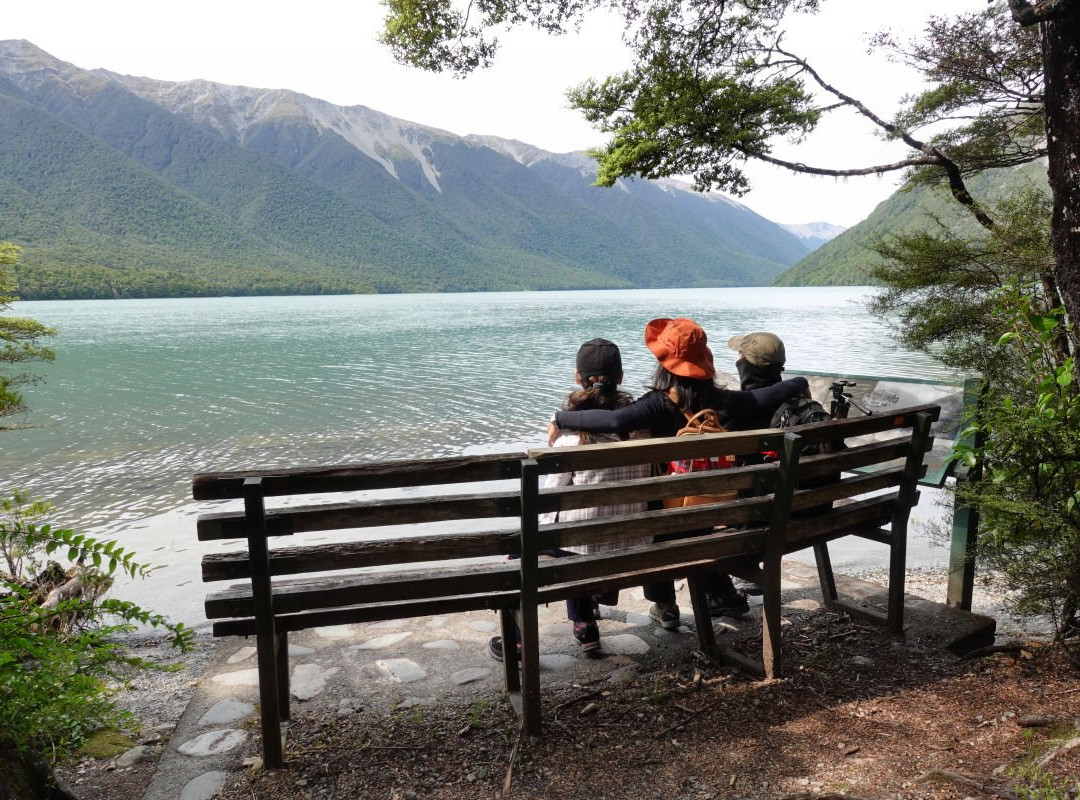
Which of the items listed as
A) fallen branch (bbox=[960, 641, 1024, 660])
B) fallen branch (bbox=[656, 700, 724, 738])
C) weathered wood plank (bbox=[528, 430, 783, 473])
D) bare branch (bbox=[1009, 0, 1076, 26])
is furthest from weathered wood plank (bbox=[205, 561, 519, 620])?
bare branch (bbox=[1009, 0, 1076, 26])

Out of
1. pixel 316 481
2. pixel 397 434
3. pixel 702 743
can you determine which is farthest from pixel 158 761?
pixel 397 434

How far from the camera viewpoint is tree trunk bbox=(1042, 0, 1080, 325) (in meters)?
3.31

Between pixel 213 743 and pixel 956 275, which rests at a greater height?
pixel 956 275

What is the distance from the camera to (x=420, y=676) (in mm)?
4352

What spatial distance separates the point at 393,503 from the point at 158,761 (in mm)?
1932

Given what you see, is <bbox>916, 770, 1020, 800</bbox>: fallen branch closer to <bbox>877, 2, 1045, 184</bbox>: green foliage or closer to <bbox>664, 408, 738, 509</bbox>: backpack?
<bbox>664, 408, 738, 509</bbox>: backpack

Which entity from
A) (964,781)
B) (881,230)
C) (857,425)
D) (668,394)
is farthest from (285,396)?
(881,230)

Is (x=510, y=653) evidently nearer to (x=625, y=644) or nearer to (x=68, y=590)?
(x=625, y=644)

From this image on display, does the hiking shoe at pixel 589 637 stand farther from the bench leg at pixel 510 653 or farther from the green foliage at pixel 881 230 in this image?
the green foliage at pixel 881 230

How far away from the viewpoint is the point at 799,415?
433 cm

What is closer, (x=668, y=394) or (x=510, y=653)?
(x=510, y=653)

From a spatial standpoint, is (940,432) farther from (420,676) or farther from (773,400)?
(420,676)

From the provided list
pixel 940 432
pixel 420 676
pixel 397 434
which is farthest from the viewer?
pixel 397 434

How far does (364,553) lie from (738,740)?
6.16 ft
